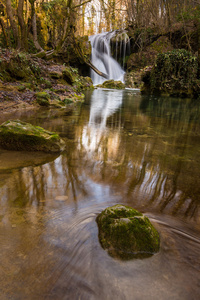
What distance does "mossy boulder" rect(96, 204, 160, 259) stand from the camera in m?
1.45

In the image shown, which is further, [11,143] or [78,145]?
[78,145]

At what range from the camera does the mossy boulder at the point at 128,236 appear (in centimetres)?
145

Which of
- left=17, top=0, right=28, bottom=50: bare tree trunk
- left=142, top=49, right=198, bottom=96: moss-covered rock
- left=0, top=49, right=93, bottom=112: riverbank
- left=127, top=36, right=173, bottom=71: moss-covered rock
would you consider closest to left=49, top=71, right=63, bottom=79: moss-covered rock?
left=0, top=49, right=93, bottom=112: riverbank

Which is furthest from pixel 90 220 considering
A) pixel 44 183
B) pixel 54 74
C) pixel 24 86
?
pixel 54 74

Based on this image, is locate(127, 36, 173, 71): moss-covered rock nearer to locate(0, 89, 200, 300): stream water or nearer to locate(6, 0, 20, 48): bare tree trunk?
locate(6, 0, 20, 48): bare tree trunk

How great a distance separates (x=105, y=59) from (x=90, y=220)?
28035mm

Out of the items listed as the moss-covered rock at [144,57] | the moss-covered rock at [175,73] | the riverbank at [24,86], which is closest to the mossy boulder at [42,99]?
the riverbank at [24,86]

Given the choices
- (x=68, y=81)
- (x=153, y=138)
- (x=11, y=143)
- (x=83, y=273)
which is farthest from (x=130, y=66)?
(x=83, y=273)

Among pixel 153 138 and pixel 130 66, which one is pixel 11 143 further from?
pixel 130 66

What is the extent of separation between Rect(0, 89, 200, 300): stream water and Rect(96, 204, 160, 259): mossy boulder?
53mm

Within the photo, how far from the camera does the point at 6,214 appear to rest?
5.75ft

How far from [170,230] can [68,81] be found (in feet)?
41.3

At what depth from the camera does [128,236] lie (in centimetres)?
149

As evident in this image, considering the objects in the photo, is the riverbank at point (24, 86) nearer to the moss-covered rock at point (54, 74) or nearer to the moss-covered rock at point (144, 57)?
the moss-covered rock at point (54, 74)
